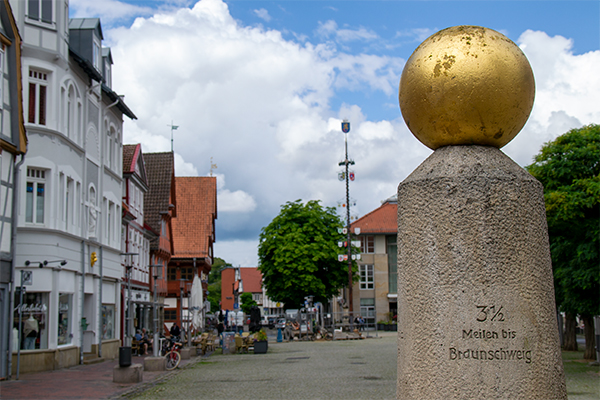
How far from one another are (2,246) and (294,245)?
33.3 meters

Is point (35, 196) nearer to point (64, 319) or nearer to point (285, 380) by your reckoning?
point (64, 319)

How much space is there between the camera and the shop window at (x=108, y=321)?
2701 centimetres

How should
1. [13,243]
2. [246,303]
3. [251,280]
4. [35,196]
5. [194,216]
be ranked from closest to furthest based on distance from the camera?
[13,243]
[35,196]
[194,216]
[246,303]
[251,280]

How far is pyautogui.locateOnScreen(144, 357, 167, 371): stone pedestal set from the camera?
21516mm

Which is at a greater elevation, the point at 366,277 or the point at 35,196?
the point at 35,196

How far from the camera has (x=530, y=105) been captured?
422cm

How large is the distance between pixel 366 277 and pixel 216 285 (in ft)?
188

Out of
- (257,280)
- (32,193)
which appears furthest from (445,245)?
(257,280)

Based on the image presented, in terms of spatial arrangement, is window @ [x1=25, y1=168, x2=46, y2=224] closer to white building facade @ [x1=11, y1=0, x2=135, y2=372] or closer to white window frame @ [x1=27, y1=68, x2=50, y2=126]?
white building facade @ [x1=11, y1=0, x2=135, y2=372]

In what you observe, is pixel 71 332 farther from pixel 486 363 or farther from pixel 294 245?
pixel 294 245

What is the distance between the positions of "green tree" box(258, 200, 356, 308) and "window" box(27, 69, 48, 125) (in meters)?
30.2

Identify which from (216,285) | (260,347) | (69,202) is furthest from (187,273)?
(216,285)

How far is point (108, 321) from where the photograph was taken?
91.0 ft

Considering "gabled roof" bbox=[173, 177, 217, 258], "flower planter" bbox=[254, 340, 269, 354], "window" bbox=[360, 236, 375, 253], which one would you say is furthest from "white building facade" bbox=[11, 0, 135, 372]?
"window" bbox=[360, 236, 375, 253]
